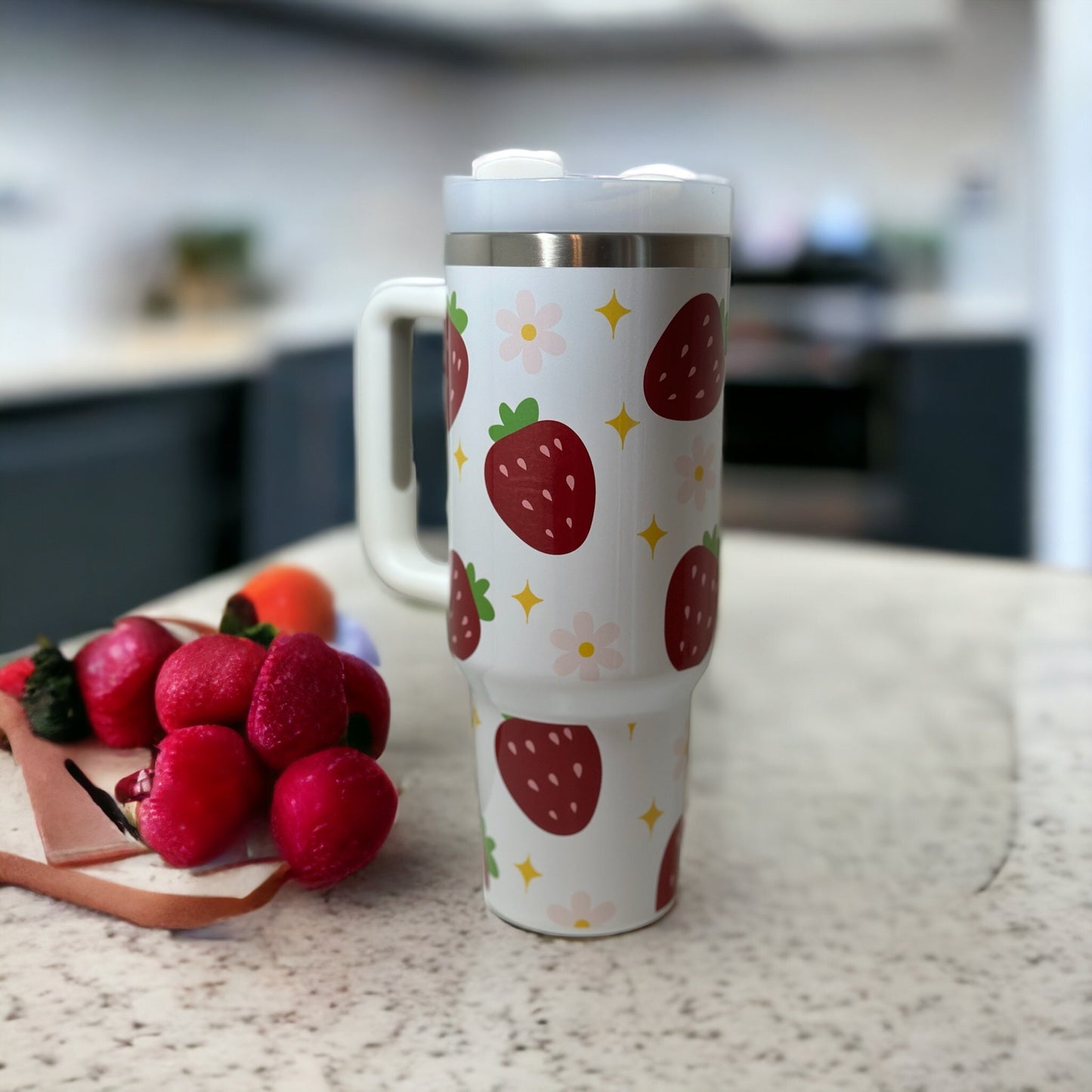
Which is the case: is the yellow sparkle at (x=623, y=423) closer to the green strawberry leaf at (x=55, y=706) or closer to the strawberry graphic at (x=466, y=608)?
the strawberry graphic at (x=466, y=608)

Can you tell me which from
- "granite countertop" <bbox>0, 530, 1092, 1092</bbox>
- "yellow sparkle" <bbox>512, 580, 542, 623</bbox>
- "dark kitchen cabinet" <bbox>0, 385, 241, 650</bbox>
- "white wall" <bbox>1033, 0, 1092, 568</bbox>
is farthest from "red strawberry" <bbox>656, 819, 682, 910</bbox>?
"white wall" <bbox>1033, 0, 1092, 568</bbox>

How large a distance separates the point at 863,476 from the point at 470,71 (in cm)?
206

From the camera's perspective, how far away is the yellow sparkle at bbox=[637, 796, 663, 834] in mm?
436

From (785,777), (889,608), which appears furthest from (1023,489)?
(785,777)

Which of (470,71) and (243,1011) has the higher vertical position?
(470,71)

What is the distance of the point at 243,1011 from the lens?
38 cm

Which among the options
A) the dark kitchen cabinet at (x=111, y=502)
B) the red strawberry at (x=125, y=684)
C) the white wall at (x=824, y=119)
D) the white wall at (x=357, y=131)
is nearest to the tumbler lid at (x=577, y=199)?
the red strawberry at (x=125, y=684)

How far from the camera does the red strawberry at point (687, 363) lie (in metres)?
0.38

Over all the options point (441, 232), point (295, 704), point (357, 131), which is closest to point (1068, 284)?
Result: point (441, 232)

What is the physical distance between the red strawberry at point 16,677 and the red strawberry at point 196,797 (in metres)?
0.11

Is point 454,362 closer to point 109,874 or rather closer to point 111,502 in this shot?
point 109,874

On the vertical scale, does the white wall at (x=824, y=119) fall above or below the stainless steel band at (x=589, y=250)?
above

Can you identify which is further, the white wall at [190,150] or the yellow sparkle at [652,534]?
the white wall at [190,150]

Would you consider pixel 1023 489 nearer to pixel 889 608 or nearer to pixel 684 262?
pixel 889 608
